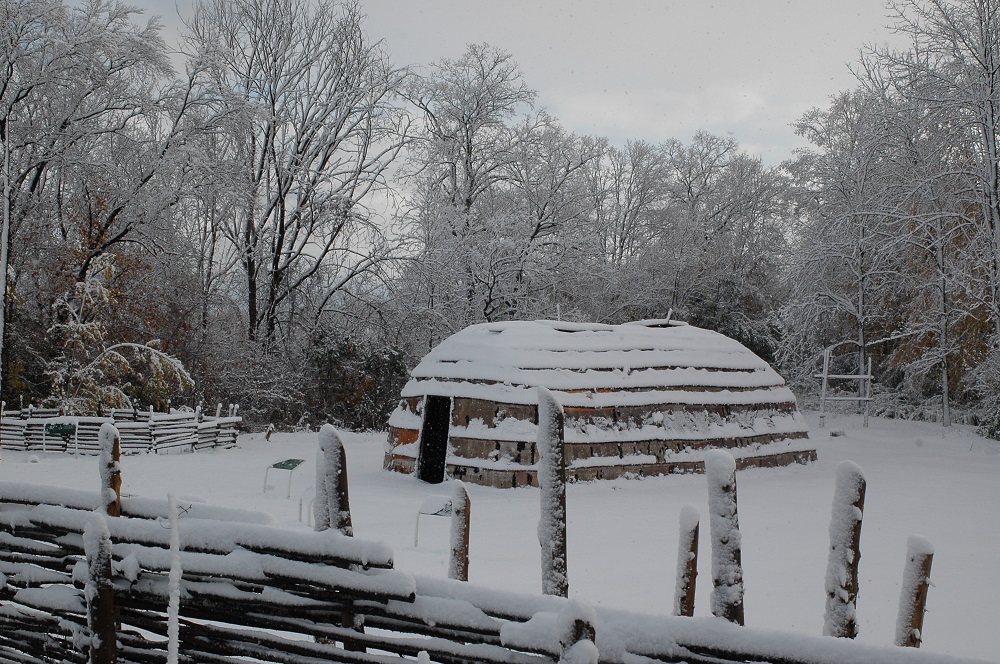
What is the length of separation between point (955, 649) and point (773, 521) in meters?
3.83

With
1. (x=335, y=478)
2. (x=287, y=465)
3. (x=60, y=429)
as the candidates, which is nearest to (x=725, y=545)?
(x=335, y=478)

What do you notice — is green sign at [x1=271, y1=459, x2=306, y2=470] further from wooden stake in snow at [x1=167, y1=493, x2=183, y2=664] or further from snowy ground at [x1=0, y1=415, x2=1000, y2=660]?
wooden stake in snow at [x1=167, y1=493, x2=183, y2=664]

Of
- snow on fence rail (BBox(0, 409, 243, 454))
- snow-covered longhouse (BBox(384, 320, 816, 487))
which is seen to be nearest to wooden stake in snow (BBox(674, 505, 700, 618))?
snow-covered longhouse (BBox(384, 320, 816, 487))

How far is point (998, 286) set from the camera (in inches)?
673

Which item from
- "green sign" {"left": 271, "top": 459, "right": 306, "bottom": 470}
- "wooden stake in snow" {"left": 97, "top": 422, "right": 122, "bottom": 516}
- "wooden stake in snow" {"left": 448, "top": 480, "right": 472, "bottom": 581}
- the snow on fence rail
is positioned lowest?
the snow on fence rail

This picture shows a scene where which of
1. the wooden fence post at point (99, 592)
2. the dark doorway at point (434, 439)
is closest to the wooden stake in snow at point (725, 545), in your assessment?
the wooden fence post at point (99, 592)

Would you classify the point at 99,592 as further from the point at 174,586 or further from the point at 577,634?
the point at 577,634

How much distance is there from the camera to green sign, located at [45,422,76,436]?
13586 millimetres

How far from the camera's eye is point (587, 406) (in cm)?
1086

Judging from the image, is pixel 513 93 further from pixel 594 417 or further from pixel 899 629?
pixel 899 629

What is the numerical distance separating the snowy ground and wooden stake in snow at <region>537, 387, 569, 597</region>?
139 cm

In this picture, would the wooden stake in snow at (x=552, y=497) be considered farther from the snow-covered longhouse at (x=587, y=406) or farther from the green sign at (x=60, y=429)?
the green sign at (x=60, y=429)

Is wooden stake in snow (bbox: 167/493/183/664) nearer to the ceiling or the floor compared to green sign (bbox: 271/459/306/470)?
nearer to the ceiling

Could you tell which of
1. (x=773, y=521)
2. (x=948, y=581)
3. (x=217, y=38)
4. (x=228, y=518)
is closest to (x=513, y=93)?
(x=217, y=38)
